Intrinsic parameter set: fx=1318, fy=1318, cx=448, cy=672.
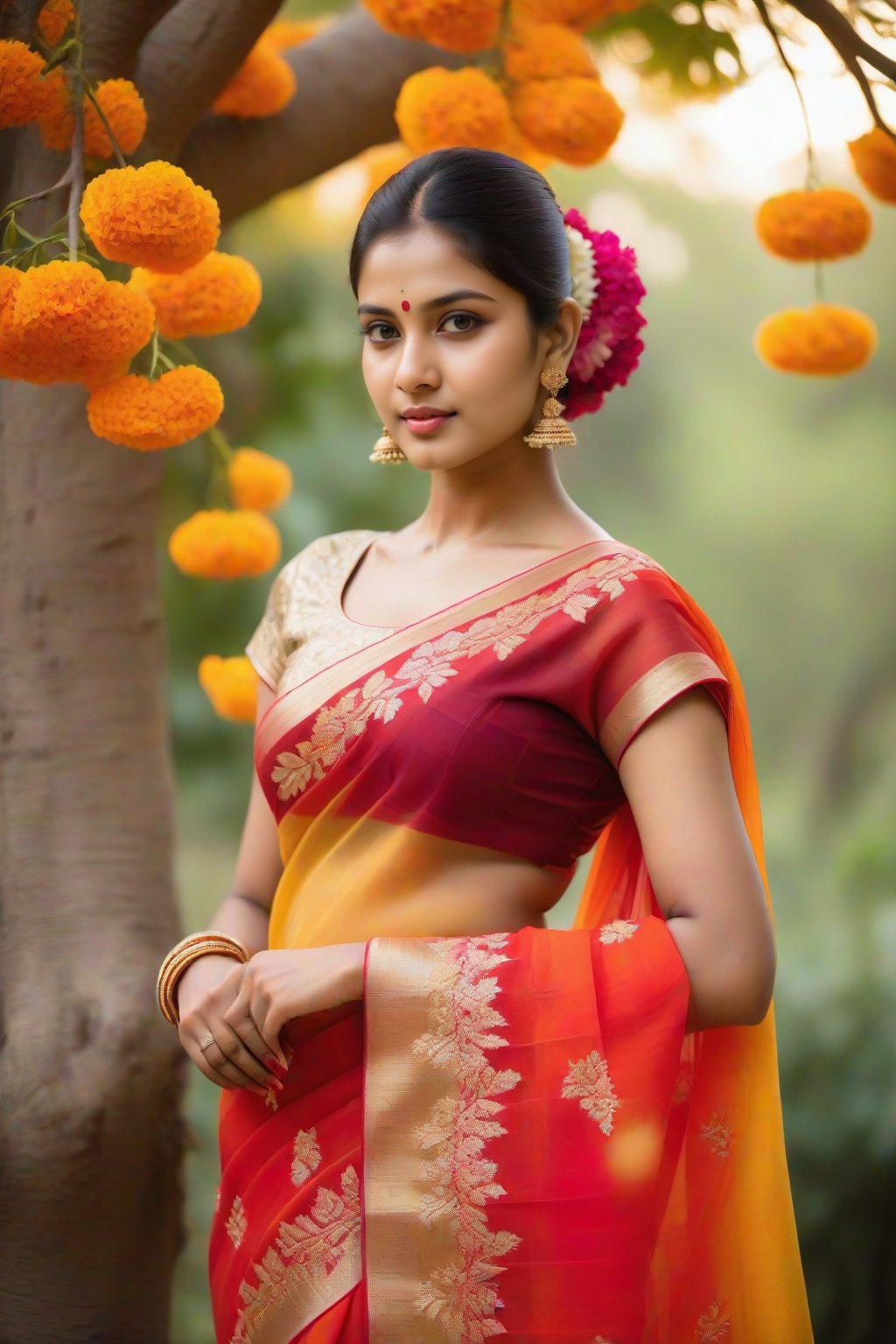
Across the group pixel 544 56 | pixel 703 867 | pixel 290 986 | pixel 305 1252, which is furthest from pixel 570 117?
pixel 305 1252

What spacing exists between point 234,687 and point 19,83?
0.71 meters

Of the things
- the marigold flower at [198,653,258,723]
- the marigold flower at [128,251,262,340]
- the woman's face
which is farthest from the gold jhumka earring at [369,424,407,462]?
the marigold flower at [198,653,258,723]

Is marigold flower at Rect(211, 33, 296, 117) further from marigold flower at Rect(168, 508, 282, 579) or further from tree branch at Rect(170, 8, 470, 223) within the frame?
marigold flower at Rect(168, 508, 282, 579)

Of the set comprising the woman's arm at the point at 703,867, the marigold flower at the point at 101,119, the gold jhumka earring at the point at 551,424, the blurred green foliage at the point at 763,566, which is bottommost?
the blurred green foliage at the point at 763,566

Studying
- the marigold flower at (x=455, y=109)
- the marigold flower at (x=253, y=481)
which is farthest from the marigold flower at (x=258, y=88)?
the marigold flower at (x=253, y=481)

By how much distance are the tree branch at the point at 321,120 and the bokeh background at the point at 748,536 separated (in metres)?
0.64

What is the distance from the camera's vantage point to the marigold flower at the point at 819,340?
1.35 meters

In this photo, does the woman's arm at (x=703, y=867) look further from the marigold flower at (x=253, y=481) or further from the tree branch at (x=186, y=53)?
the tree branch at (x=186, y=53)

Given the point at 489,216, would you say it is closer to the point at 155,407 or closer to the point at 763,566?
the point at 155,407

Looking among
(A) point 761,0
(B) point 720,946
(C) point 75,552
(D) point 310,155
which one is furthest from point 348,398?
(B) point 720,946

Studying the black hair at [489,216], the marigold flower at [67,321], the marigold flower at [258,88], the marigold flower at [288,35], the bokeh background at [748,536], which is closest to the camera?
the marigold flower at [67,321]

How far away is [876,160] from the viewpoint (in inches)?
49.4

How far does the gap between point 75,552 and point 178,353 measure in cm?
32

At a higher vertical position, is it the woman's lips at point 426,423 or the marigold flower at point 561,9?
the marigold flower at point 561,9
